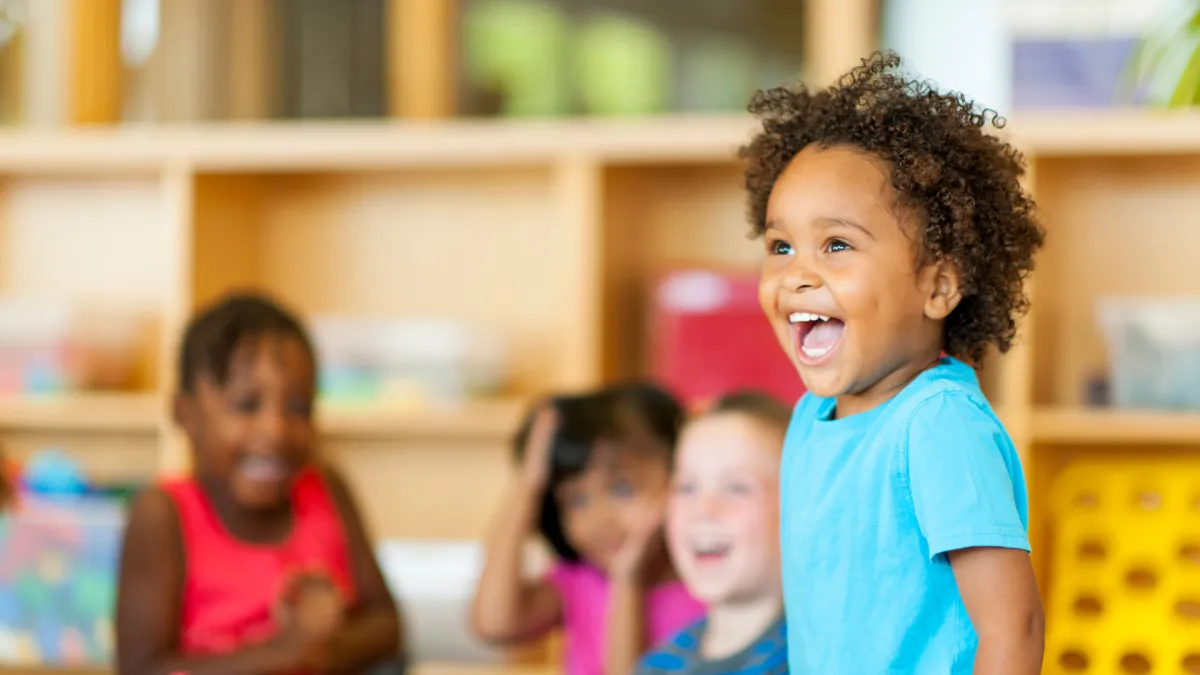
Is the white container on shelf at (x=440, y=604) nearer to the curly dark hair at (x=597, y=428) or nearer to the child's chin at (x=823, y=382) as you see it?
the curly dark hair at (x=597, y=428)

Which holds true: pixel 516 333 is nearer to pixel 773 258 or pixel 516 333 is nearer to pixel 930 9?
pixel 930 9

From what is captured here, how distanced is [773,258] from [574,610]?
3.10 feet

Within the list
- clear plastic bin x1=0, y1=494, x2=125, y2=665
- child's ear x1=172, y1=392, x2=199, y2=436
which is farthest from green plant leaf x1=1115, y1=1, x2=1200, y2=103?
clear plastic bin x1=0, y1=494, x2=125, y2=665

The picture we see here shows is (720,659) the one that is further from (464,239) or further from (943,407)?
(464,239)

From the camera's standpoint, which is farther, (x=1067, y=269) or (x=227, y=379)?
(x=1067, y=269)

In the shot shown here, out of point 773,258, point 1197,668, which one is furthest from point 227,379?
point 1197,668

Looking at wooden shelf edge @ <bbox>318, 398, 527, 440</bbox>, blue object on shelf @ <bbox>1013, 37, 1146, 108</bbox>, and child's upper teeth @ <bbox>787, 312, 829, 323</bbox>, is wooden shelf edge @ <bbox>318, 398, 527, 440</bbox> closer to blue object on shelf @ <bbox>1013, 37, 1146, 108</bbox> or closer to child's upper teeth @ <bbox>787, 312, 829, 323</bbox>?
blue object on shelf @ <bbox>1013, 37, 1146, 108</bbox>

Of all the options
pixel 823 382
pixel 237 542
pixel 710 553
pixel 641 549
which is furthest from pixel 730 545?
pixel 237 542

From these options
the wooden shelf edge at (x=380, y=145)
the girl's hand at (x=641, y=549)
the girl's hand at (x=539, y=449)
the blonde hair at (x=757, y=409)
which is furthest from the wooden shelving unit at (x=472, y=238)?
the blonde hair at (x=757, y=409)

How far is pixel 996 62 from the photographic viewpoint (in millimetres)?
2887

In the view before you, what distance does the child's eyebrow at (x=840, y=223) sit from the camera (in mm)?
930

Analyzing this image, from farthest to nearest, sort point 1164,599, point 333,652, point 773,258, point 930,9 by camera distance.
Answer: point 930,9 → point 1164,599 → point 333,652 → point 773,258

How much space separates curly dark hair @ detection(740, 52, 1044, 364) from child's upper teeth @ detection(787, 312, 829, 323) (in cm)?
8

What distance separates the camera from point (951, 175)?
3.11ft
